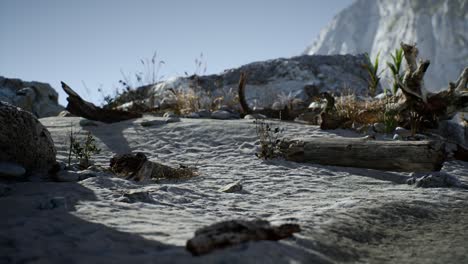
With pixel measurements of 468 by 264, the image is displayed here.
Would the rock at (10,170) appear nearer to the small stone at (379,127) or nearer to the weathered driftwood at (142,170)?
the weathered driftwood at (142,170)

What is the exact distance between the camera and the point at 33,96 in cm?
1076

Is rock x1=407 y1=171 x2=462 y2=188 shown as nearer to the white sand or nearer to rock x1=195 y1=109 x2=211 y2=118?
the white sand

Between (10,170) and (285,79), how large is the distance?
10.5 metres

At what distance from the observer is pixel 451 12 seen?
5653 cm

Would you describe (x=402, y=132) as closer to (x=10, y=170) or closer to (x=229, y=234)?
(x=229, y=234)

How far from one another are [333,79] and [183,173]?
9.89 metres

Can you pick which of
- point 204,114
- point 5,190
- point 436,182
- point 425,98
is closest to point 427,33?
point 425,98

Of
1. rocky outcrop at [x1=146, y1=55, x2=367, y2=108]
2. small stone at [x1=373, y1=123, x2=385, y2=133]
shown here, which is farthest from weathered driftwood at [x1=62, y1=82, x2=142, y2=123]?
small stone at [x1=373, y1=123, x2=385, y2=133]

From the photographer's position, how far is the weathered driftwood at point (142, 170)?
4.01 m

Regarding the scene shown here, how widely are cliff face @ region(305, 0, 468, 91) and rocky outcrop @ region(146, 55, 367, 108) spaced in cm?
3744

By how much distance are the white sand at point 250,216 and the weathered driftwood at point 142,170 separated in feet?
0.55

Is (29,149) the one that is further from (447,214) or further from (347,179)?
(447,214)

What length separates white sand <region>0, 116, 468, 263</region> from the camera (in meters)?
1.98

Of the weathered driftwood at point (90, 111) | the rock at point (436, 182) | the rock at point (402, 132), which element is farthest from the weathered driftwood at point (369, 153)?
the weathered driftwood at point (90, 111)
